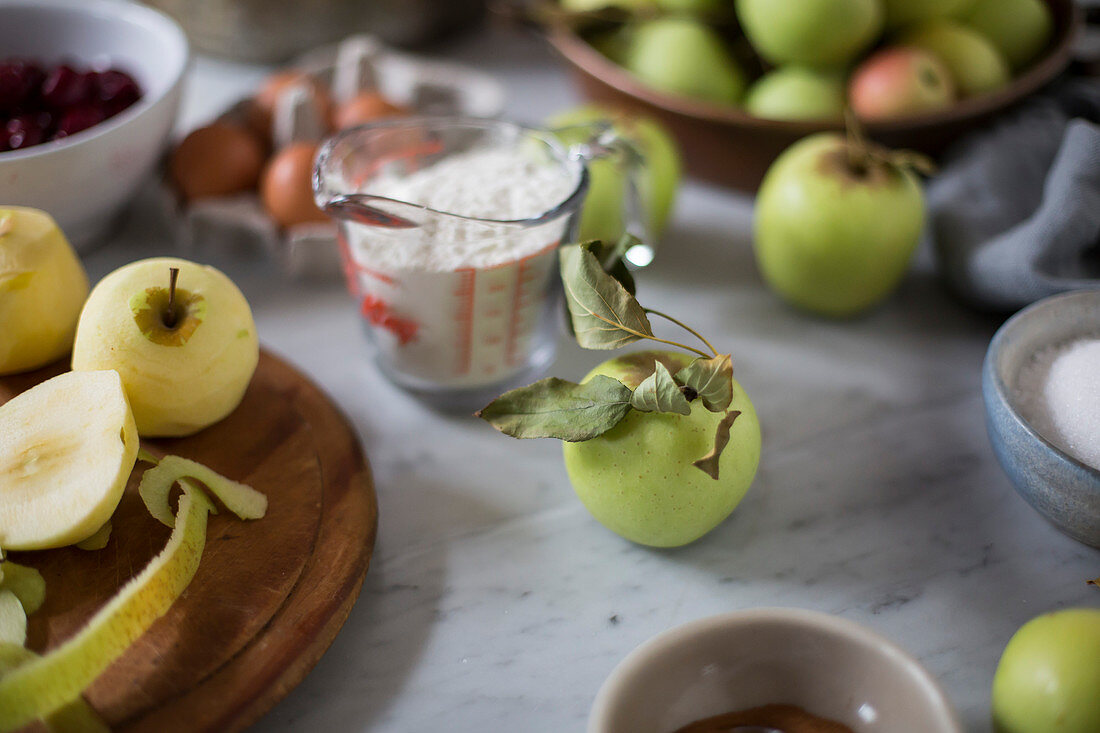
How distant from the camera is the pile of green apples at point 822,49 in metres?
0.93

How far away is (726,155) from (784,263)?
22 centimetres

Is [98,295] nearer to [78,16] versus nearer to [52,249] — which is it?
[52,249]

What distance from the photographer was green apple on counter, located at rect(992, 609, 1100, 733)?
451mm

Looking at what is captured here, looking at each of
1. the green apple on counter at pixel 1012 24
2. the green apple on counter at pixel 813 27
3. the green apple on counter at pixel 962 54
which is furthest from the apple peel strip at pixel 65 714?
the green apple on counter at pixel 1012 24

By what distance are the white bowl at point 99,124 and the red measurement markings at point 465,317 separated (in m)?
0.41

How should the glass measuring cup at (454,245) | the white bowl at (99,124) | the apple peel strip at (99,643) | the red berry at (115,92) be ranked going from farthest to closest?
the red berry at (115,92) → the white bowl at (99,124) → the glass measuring cup at (454,245) → the apple peel strip at (99,643)

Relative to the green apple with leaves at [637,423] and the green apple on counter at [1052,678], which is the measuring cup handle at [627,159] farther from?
the green apple on counter at [1052,678]

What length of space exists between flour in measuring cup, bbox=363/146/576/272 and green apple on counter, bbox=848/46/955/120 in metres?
0.42

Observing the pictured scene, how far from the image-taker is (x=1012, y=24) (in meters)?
1.04

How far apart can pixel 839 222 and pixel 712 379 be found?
326 mm

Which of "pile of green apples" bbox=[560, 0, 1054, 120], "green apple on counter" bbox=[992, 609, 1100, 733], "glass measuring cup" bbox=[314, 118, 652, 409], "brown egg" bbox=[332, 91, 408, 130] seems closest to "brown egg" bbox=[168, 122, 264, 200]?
"brown egg" bbox=[332, 91, 408, 130]

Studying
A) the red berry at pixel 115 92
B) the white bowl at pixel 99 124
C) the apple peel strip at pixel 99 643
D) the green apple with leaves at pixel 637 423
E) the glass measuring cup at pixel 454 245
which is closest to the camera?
the apple peel strip at pixel 99 643

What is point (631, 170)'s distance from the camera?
78 centimetres

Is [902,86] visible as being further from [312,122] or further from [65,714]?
[65,714]
